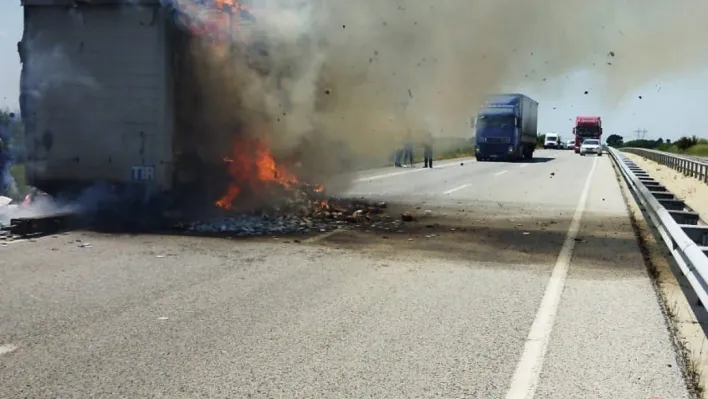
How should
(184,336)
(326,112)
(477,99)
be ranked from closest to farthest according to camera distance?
1. (184,336)
2. (326,112)
3. (477,99)

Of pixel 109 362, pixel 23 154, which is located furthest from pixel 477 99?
pixel 109 362

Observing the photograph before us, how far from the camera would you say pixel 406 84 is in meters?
14.6

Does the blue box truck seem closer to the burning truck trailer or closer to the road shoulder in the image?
the burning truck trailer

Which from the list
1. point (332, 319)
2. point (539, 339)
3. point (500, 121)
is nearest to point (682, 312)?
point (539, 339)

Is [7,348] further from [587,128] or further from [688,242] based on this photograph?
[587,128]

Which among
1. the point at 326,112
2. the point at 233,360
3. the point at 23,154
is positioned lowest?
the point at 233,360

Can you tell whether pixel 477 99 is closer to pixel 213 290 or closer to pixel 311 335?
pixel 213 290

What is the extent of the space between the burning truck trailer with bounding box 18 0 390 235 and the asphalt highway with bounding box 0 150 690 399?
143 cm

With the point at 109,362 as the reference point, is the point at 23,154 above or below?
above

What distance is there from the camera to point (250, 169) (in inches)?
513

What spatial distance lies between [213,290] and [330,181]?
28.1 ft

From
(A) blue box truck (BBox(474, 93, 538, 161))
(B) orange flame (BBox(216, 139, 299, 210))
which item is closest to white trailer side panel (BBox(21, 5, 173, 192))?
(B) orange flame (BBox(216, 139, 299, 210))

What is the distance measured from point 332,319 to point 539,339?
1.69 m

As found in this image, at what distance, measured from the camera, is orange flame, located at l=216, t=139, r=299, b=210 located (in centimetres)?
1279
